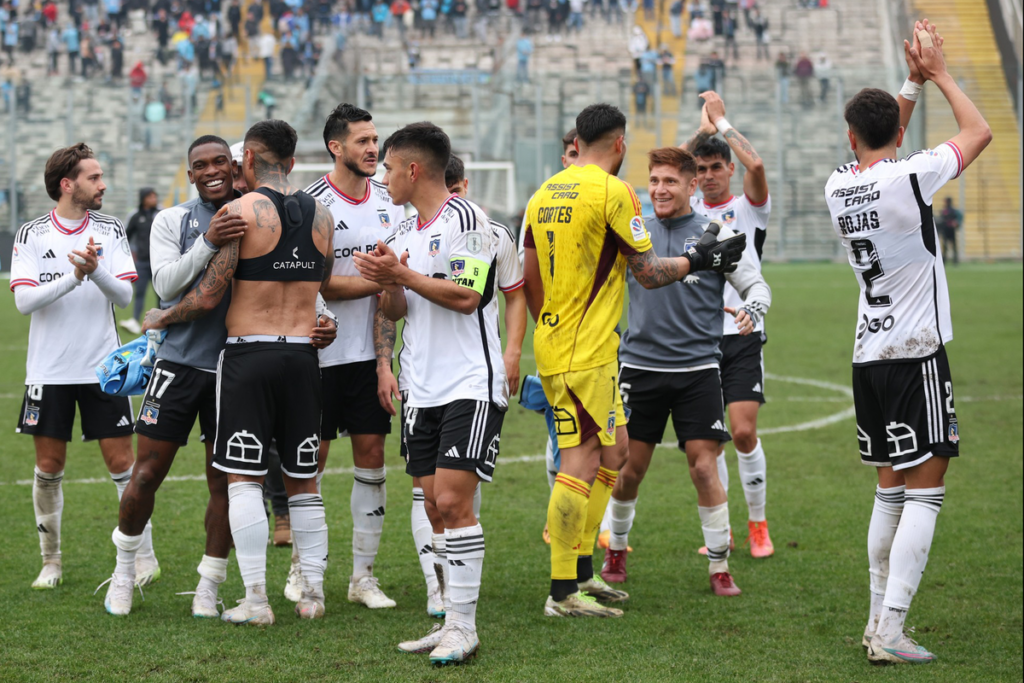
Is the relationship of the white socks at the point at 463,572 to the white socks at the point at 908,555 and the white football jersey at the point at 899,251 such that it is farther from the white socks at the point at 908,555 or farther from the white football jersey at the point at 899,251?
the white football jersey at the point at 899,251

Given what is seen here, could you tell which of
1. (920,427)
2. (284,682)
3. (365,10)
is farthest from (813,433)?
(365,10)

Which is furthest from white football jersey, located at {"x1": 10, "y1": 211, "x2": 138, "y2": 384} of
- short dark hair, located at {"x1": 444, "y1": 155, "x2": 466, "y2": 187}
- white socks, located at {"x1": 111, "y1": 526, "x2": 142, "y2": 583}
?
short dark hair, located at {"x1": 444, "y1": 155, "x2": 466, "y2": 187}

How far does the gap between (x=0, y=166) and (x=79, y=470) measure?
2681cm

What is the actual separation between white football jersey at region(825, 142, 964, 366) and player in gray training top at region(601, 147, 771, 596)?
0.90m

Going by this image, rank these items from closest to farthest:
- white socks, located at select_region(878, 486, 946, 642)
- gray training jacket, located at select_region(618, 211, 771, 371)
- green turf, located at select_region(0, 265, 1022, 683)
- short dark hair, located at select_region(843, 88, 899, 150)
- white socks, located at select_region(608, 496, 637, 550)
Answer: green turf, located at select_region(0, 265, 1022, 683)
white socks, located at select_region(878, 486, 946, 642)
short dark hair, located at select_region(843, 88, 899, 150)
gray training jacket, located at select_region(618, 211, 771, 371)
white socks, located at select_region(608, 496, 637, 550)

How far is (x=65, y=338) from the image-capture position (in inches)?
234

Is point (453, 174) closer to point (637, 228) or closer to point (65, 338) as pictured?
point (637, 228)

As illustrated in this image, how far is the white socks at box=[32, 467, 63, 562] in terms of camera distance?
598 centimetres

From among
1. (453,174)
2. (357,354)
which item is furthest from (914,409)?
(357,354)

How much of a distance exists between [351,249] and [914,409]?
2963mm

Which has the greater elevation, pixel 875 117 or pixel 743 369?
pixel 875 117

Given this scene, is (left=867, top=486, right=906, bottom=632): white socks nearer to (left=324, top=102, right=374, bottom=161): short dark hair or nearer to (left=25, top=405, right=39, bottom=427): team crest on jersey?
(left=324, top=102, right=374, bottom=161): short dark hair

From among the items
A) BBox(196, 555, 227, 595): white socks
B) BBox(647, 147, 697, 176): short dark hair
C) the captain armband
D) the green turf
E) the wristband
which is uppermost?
the wristband

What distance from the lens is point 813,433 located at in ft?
34.8
